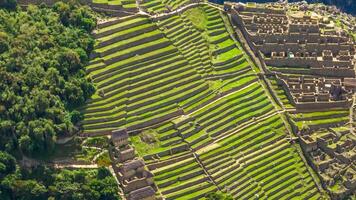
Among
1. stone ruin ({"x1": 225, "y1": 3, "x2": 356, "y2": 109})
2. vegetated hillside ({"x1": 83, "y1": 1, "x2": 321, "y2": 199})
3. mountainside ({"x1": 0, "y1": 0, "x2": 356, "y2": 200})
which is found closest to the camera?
mountainside ({"x1": 0, "y1": 0, "x2": 356, "y2": 200})

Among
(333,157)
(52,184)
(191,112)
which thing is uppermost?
(191,112)

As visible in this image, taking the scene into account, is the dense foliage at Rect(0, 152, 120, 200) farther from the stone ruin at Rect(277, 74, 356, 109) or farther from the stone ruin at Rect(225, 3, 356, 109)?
the stone ruin at Rect(225, 3, 356, 109)

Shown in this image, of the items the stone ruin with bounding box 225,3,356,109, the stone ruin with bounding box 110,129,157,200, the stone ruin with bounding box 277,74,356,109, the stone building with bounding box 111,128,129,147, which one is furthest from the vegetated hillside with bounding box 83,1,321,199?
the stone ruin with bounding box 225,3,356,109

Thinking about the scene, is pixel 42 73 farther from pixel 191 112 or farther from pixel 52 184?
pixel 191 112

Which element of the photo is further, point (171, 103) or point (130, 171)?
point (171, 103)

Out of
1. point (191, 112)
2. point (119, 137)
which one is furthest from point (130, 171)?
point (191, 112)
